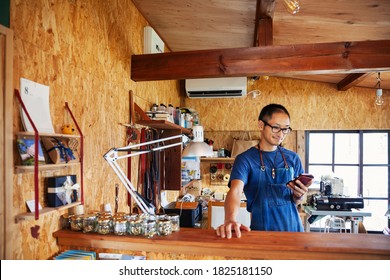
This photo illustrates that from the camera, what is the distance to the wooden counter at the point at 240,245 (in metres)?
1.28

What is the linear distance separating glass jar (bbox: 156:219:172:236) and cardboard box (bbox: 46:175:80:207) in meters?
0.51

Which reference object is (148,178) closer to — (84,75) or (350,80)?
(84,75)

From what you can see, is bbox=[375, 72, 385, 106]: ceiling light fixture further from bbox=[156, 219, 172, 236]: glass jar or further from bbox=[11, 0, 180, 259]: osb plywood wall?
bbox=[156, 219, 172, 236]: glass jar

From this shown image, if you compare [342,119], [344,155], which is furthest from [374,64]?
[344,155]

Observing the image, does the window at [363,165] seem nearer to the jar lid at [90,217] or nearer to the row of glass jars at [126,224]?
the row of glass jars at [126,224]

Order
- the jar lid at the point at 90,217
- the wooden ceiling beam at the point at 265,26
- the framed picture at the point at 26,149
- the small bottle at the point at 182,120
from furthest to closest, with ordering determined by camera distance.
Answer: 1. the small bottle at the point at 182,120
2. the wooden ceiling beam at the point at 265,26
3. the jar lid at the point at 90,217
4. the framed picture at the point at 26,149

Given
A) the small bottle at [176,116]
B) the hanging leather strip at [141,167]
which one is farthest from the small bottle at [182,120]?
the hanging leather strip at [141,167]

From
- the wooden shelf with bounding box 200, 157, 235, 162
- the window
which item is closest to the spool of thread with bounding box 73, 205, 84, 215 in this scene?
the wooden shelf with bounding box 200, 157, 235, 162

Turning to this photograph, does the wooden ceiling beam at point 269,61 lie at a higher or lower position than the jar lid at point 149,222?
higher

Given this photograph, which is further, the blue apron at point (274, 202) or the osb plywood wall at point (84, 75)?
the blue apron at point (274, 202)

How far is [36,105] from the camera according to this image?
53.0 inches

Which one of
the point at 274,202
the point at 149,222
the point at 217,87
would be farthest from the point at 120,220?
the point at 217,87

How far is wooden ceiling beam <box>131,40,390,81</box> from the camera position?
204 centimetres

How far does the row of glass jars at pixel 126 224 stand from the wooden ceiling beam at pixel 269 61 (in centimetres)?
128
